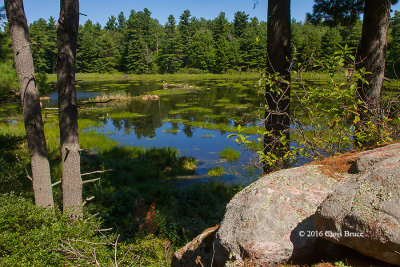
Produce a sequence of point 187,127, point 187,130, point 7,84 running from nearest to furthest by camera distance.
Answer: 1. point 7,84
2. point 187,130
3. point 187,127

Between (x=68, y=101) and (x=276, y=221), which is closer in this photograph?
(x=276, y=221)

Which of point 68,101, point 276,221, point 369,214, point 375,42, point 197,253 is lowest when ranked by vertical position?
point 197,253

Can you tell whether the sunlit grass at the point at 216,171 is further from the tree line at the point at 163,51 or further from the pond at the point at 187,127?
the tree line at the point at 163,51

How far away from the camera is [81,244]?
4227 mm

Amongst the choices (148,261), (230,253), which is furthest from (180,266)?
(148,261)

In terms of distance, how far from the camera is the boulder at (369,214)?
1.71 meters

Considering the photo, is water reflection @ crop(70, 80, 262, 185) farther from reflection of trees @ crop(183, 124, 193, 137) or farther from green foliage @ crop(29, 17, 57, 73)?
green foliage @ crop(29, 17, 57, 73)

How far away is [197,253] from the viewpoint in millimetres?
3076

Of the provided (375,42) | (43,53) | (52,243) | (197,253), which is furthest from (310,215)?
(43,53)

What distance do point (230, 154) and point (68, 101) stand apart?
849 centimetres

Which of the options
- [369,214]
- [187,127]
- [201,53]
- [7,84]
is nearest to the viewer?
[369,214]

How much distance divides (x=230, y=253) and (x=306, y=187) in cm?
91

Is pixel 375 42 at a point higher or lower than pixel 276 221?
higher

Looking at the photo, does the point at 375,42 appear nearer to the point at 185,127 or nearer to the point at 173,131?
the point at 173,131
